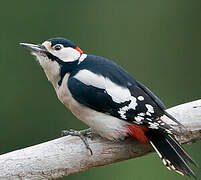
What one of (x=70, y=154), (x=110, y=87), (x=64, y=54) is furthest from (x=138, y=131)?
(x=64, y=54)

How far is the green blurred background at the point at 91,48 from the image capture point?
7477mm

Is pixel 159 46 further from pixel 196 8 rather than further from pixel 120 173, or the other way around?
pixel 120 173

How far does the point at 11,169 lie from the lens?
156 inches

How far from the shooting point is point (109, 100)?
3996 mm

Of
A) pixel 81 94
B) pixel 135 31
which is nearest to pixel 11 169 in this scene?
pixel 81 94

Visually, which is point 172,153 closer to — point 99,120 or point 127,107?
point 127,107

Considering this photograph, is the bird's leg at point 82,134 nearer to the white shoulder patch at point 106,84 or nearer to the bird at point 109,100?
the bird at point 109,100

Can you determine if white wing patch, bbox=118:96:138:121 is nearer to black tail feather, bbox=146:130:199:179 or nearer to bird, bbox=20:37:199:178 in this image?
bird, bbox=20:37:199:178

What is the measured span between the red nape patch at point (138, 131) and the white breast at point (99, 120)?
4cm

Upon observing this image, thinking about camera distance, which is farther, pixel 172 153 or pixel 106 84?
pixel 106 84

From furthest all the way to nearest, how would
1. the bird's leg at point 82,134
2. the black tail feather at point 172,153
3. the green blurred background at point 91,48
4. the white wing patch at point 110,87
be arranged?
the green blurred background at point 91,48
the bird's leg at point 82,134
the white wing patch at point 110,87
the black tail feather at point 172,153

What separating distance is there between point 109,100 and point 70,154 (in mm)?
366

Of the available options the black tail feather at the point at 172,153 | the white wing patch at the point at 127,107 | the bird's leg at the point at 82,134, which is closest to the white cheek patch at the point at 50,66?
the bird's leg at the point at 82,134

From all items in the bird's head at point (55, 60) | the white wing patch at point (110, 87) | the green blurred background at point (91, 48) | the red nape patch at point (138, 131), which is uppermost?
the bird's head at point (55, 60)
